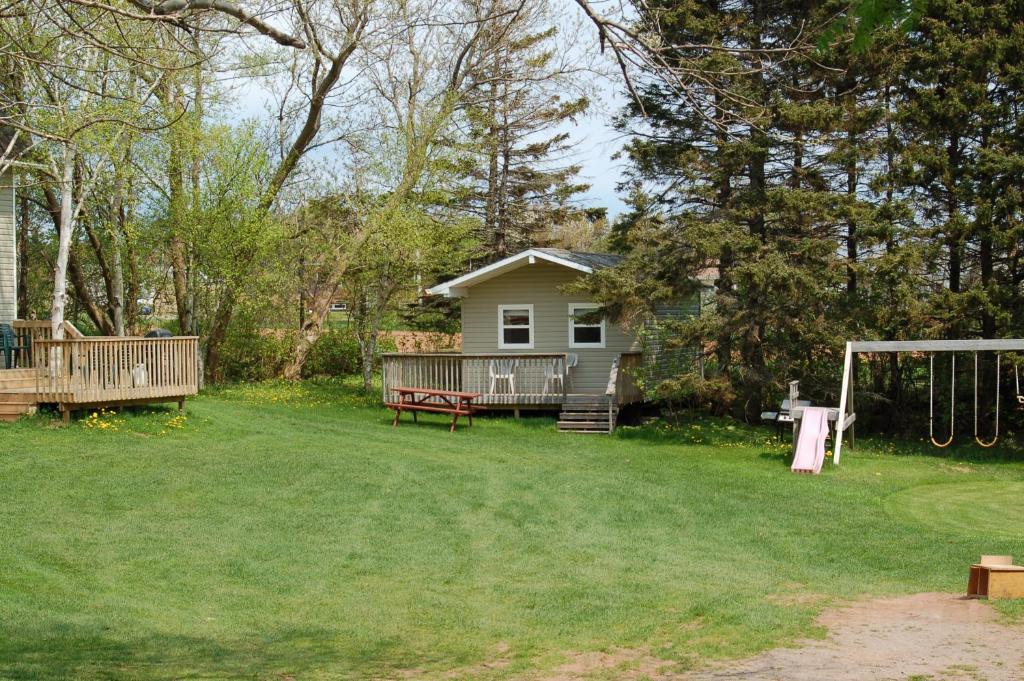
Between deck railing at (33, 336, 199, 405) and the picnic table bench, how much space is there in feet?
14.8

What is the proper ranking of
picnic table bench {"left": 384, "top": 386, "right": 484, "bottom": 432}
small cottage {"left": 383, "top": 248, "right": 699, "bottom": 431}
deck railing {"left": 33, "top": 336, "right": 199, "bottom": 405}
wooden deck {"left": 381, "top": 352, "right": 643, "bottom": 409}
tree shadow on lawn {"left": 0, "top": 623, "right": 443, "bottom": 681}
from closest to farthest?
tree shadow on lawn {"left": 0, "top": 623, "right": 443, "bottom": 681}, deck railing {"left": 33, "top": 336, "right": 199, "bottom": 405}, picnic table bench {"left": 384, "top": 386, "right": 484, "bottom": 432}, small cottage {"left": 383, "top": 248, "right": 699, "bottom": 431}, wooden deck {"left": 381, "top": 352, "right": 643, "bottom": 409}

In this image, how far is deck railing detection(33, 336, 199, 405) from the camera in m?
17.6

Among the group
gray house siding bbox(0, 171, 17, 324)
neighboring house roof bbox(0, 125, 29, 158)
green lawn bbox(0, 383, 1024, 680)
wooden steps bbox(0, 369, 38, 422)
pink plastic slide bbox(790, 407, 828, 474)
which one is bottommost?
green lawn bbox(0, 383, 1024, 680)

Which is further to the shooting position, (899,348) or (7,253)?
(7,253)

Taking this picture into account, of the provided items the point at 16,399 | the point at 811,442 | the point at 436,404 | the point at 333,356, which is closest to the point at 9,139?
the point at 16,399

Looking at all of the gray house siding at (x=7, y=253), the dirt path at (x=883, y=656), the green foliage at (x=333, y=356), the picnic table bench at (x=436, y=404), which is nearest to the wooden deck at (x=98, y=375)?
the gray house siding at (x=7, y=253)

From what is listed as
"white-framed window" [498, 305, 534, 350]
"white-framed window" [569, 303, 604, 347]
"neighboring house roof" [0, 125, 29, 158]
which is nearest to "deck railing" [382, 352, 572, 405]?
"white-framed window" [569, 303, 604, 347]

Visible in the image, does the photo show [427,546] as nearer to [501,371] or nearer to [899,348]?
[899,348]

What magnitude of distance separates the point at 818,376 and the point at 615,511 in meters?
9.41

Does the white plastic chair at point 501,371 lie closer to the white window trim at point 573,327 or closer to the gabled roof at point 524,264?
the white window trim at point 573,327

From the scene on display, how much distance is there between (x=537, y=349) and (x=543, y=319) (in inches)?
30.0

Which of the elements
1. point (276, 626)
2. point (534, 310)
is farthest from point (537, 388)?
point (276, 626)

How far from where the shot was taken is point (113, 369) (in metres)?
18.2

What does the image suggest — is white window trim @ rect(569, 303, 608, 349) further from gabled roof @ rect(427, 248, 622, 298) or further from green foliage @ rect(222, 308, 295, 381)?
green foliage @ rect(222, 308, 295, 381)
